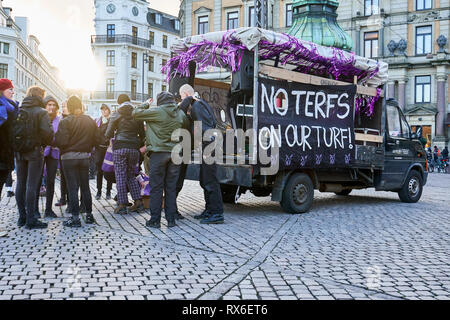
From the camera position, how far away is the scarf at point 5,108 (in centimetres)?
614

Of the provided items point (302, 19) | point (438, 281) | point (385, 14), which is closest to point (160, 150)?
point (438, 281)

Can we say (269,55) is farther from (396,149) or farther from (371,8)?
(371,8)

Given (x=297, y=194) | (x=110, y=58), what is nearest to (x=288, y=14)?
(x=110, y=58)

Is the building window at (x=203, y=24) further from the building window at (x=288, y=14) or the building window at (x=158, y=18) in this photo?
the building window at (x=158, y=18)

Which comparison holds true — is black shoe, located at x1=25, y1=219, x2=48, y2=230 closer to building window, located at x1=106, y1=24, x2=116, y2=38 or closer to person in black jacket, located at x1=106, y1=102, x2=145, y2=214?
person in black jacket, located at x1=106, y1=102, x2=145, y2=214

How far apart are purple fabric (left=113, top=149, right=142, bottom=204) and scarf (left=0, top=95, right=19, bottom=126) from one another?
209 centimetres

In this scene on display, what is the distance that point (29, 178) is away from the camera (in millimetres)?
6711

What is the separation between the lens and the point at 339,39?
17.4 meters

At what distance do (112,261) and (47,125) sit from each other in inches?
101

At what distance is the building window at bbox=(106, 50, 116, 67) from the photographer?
6403 cm

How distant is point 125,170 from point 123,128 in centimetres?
70

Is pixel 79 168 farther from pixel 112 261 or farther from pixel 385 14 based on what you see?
pixel 385 14

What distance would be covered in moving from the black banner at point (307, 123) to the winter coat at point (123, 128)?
209cm

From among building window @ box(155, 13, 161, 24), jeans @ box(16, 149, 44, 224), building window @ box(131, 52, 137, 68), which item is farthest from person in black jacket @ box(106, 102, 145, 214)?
building window @ box(155, 13, 161, 24)
